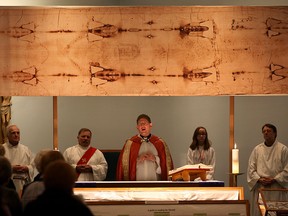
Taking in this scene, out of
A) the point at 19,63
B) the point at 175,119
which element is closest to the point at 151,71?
the point at 19,63

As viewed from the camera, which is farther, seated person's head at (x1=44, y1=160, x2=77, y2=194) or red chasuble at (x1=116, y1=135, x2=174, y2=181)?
red chasuble at (x1=116, y1=135, x2=174, y2=181)

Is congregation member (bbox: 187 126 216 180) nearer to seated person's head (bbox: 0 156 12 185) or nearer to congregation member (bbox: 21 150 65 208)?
congregation member (bbox: 21 150 65 208)

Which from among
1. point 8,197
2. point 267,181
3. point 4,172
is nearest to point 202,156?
point 267,181

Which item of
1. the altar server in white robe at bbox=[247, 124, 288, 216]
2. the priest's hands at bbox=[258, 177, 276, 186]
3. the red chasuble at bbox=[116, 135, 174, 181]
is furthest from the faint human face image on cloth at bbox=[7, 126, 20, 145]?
the priest's hands at bbox=[258, 177, 276, 186]

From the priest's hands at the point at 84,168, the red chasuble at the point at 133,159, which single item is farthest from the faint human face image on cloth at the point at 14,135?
the red chasuble at the point at 133,159

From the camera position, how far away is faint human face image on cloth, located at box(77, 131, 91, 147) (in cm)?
1037

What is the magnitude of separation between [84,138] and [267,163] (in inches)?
93.3

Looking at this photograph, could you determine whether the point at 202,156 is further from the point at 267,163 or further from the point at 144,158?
the point at 144,158

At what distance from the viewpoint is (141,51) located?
8805 millimetres

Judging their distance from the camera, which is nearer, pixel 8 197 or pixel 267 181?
pixel 8 197

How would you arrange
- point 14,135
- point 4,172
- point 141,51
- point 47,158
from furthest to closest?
1. point 14,135
2. point 141,51
3. point 47,158
4. point 4,172

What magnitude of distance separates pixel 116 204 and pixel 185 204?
62 cm

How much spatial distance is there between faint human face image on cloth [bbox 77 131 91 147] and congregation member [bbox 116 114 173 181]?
59 centimetres

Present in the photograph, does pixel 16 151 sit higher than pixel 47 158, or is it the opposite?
pixel 47 158
